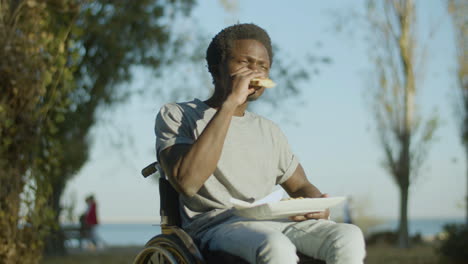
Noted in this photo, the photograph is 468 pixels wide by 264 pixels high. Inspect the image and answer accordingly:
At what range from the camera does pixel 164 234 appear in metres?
2.24

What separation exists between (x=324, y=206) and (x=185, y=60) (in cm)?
977

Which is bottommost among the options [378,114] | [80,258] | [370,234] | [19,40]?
[370,234]

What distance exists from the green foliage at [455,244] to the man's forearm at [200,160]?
7.49 meters

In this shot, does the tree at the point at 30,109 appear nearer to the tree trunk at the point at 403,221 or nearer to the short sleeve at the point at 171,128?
the short sleeve at the point at 171,128

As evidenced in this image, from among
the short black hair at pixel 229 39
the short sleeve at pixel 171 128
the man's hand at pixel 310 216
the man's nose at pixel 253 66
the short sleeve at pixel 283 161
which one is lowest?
the man's hand at pixel 310 216

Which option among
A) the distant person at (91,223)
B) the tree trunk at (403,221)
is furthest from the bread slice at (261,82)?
the tree trunk at (403,221)

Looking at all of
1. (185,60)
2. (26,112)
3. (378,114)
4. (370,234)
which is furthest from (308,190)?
(370,234)

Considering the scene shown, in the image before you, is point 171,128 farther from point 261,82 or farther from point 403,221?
point 403,221

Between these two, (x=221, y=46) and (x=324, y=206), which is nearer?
(x=324, y=206)

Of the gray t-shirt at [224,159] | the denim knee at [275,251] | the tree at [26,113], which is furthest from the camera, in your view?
the tree at [26,113]

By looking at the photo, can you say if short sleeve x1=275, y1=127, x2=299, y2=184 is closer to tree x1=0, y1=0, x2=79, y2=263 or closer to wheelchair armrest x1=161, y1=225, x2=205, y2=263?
wheelchair armrest x1=161, y1=225, x2=205, y2=263

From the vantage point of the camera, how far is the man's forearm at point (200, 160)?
2.06 metres

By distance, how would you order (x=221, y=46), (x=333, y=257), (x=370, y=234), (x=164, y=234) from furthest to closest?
(x=370, y=234) < (x=221, y=46) < (x=164, y=234) < (x=333, y=257)

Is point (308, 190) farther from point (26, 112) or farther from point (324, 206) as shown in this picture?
point (26, 112)
